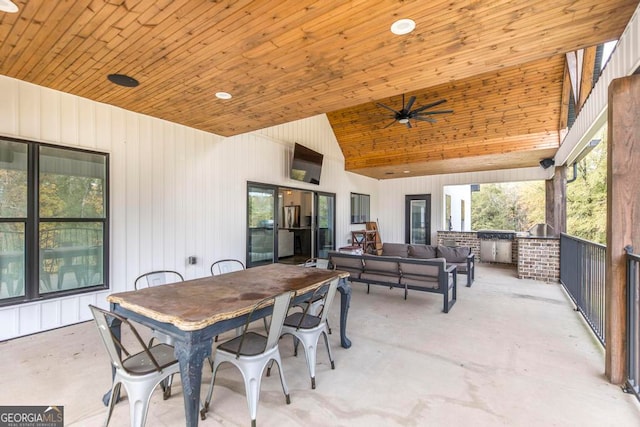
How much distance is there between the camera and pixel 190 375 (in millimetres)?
1691

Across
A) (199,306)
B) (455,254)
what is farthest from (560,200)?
(199,306)

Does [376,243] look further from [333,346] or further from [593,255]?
[333,346]

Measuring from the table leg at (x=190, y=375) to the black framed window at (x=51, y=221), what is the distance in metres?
3.04

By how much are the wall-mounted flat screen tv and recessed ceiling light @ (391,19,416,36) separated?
4354 mm

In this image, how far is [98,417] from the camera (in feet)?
6.77

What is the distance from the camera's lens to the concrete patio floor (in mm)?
2080

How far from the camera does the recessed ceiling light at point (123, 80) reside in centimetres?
311

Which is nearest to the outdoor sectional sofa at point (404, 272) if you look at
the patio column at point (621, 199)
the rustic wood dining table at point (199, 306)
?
the rustic wood dining table at point (199, 306)

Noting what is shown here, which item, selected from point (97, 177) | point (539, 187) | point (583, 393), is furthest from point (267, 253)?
point (539, 187)

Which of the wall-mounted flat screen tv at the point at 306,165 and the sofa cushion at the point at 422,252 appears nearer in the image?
the sofa cushion at the point at 422,252

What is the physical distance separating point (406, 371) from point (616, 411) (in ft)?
4.92

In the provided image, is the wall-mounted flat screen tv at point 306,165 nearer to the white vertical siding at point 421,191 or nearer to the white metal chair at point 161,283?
the white metal chair at point 161,283

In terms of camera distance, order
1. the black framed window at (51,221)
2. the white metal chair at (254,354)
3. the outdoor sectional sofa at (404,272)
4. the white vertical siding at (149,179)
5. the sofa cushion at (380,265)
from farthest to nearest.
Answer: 1. the sofa cushion at (380,265)
2. the outdoor sectional sofa at (404,272)
3. the white vertical siding at (149,179)
4. the black framed window at (51,221)
5. the white metal chair at (254,354)

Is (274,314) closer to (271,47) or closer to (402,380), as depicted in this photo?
(402,380)
